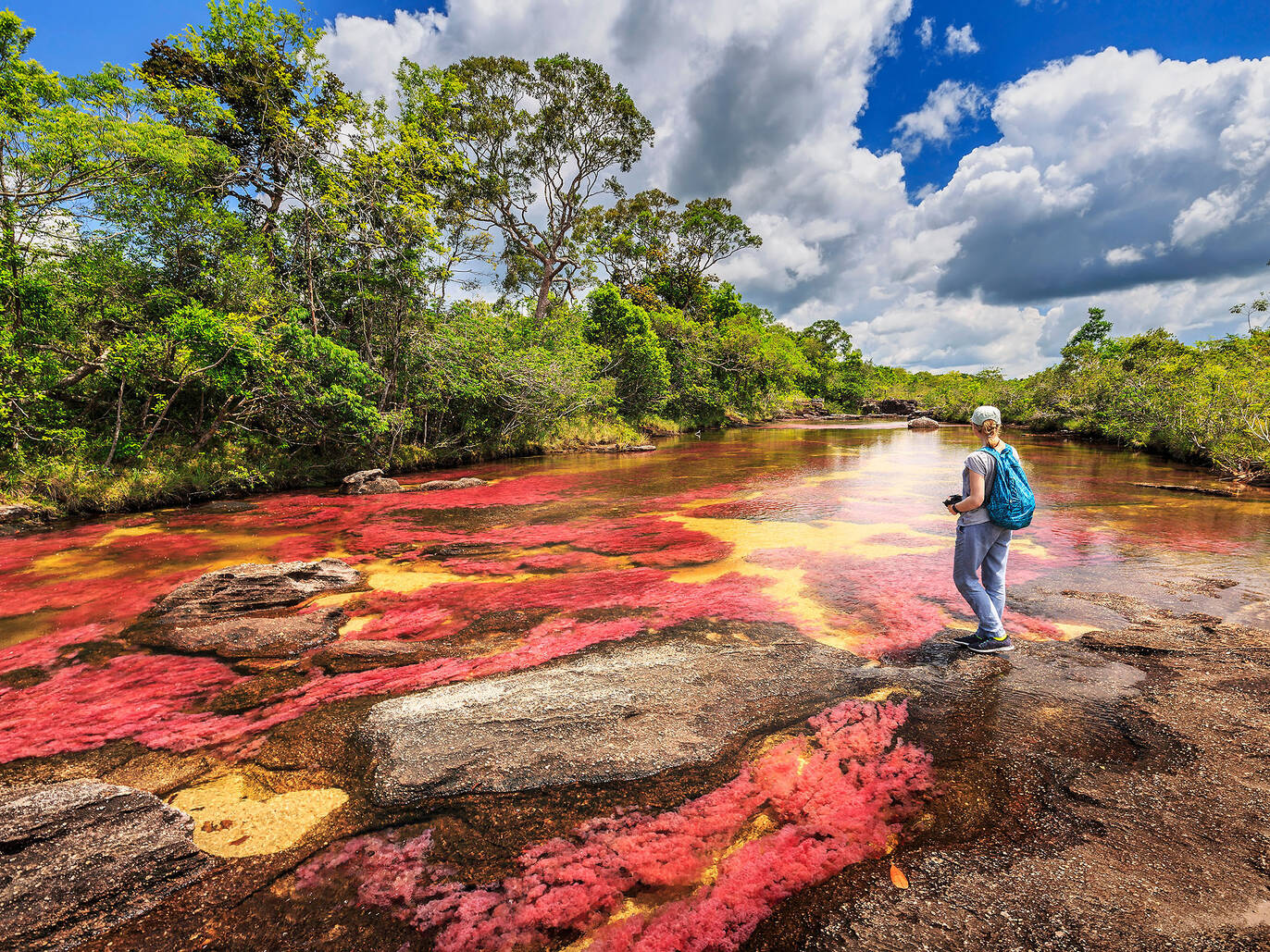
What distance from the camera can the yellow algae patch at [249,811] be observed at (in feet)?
8.23

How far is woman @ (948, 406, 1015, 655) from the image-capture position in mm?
4125

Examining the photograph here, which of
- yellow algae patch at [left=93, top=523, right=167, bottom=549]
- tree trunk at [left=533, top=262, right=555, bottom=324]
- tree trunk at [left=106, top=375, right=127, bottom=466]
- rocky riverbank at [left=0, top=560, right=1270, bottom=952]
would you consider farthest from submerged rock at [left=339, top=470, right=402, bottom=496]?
tree trunk at [left=533, top=262, right=555, bottom=324]

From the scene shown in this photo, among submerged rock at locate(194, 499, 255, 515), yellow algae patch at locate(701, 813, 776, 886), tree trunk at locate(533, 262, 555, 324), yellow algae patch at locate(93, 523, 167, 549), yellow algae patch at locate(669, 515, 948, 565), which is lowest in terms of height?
yellow algae patch at locate(701, 813, 776, 886)

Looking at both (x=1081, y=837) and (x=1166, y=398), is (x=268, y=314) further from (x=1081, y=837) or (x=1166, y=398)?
(x=1166, y=398)

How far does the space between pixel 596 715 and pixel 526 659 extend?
1.24 meters

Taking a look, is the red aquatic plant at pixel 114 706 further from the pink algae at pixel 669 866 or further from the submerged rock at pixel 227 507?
the submerged rock at pixel 227 507

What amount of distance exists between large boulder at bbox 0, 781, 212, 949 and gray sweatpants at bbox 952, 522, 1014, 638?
215 inches

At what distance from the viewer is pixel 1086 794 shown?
8.50ft

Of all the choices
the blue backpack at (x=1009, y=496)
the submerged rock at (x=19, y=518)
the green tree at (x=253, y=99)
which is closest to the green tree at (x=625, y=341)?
the green tree at (x=253, y=99)

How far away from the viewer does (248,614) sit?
5531 mm

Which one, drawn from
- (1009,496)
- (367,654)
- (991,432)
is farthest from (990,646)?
(367,654)

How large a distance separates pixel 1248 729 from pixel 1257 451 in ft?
53.7

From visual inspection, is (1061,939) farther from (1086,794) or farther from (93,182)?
(93,182)

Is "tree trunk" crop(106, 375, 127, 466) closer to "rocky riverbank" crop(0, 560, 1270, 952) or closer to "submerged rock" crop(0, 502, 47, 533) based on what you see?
"submerged rock" crop(0, 502, 47, 533)
